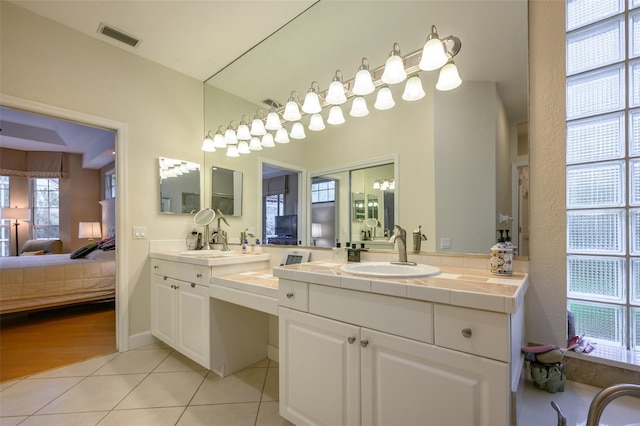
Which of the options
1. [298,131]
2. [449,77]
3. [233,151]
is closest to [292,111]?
[298,131]

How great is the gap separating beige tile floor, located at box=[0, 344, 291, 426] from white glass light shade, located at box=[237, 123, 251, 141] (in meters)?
1.95

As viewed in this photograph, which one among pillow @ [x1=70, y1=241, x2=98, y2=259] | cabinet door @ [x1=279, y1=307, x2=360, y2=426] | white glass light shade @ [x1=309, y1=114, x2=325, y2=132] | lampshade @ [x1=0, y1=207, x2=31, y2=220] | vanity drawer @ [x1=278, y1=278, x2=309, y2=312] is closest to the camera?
cabinet door @ [x1=279, y1=307, x2=360, y2=426]

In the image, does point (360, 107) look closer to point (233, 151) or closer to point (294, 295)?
point (294, 295)

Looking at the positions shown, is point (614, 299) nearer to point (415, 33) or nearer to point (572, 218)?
point (572, 218)

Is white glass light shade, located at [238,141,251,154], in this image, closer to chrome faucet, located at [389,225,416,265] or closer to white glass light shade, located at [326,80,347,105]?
white glass light shade, located at [326,80,347,105]

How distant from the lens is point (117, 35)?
7.56ft

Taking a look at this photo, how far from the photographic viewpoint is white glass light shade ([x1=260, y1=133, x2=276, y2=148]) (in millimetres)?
2416

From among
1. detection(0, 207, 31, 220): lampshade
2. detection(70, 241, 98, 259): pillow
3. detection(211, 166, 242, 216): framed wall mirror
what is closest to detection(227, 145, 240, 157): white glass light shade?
detection(211, 166, 242, 216): framed wall mirror

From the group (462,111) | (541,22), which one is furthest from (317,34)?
(541,22)

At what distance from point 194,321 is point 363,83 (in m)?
2.00

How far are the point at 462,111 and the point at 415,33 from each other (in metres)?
0.59

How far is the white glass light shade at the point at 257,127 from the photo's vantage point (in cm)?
242

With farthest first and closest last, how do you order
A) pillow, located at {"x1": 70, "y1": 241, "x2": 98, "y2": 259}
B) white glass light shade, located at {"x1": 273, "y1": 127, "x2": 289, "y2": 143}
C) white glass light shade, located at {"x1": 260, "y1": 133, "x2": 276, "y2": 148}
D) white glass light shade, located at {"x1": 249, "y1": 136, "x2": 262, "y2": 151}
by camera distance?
pillow, located at {"x1": 70, "y1": 241, "x2": 98, "y2": 259}, white glass light shade, located at {"x1": 249, "y1": 136, "x2": 262, "y2": 151}, white glass light shade, located at {"x1": 260, "y1": 133, "x2": 276, "y2": 148}, white glass light shade, located at {"x1": 273, "y1": 127, "x2": 289, "y2": 143}

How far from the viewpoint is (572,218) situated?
4.24 feet
